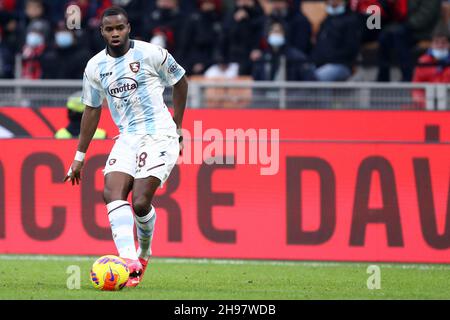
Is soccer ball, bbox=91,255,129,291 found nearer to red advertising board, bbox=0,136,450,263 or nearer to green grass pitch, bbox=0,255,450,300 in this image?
green grass pitch, bbox=0,255,450,300

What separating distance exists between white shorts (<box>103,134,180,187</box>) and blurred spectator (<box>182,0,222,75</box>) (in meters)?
8.89

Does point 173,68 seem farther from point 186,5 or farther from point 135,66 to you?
point 186,5

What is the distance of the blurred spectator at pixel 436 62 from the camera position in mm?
17312

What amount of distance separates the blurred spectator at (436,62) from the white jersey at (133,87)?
825 centimetres

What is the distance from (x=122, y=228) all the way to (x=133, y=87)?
3.89 feet

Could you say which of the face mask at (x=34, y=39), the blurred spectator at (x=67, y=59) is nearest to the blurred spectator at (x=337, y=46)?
the blurred spectator at (x=67, y=59)

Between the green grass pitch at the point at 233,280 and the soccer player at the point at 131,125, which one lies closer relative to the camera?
the green grass pitch at the point at 233,280

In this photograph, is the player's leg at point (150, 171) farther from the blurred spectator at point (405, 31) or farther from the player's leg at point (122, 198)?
the blurred spectator at point (405, 31)

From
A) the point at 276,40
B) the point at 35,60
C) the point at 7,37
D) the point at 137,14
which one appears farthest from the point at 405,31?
the point at 7,37

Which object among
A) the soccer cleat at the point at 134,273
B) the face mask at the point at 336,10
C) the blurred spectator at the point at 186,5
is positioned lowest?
the soccer cleat at the point at 134,273

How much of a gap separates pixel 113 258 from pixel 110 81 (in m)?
1.50

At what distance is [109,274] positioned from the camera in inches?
356

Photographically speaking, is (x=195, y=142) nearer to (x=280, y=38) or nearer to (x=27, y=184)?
(x=27, y=184)
